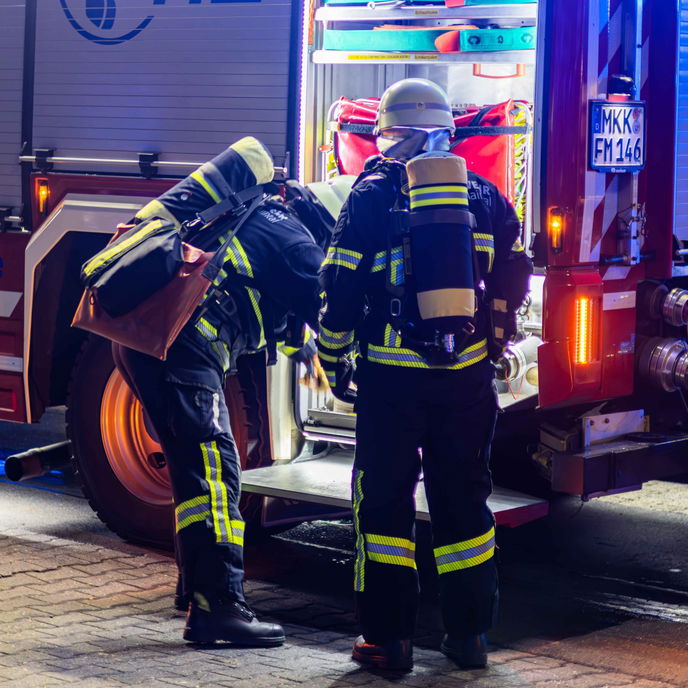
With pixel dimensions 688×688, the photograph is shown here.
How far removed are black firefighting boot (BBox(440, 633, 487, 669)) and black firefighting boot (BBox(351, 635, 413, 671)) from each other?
15 cm

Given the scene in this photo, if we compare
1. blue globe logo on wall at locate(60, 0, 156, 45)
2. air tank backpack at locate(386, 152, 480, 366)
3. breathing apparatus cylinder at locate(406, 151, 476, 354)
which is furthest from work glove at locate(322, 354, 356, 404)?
blue globe logo on wall at locate(60, 0, 156, 45)

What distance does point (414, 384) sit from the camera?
4.65 meters

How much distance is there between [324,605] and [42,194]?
8.07 ft

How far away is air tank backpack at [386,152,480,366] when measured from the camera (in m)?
4.54

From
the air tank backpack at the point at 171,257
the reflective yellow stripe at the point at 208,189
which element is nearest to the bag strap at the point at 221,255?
the air tank backpack at the point at 171,257

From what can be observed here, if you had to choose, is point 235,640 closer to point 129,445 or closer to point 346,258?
point 346,258

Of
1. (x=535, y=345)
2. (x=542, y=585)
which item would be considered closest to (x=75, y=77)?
(x=535, y=345)

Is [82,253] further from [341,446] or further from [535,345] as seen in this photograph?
[535,345]

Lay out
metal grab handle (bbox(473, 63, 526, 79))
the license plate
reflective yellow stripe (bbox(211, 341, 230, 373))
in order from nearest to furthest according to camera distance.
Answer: reflective yellow stripe (bbox(211, 341, 230, 373)) → the license plate → metal grab handle (bbox(473, 63, 526, 79))

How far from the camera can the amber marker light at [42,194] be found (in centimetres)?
668

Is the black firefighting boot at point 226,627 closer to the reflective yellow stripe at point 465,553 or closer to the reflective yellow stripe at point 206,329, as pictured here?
the reflective yellow stripe at point 465,553

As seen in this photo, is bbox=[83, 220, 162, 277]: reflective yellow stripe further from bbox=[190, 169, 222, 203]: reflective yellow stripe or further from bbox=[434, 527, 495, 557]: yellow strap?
bbox=[434, 527, 495, 557]: yellow strap

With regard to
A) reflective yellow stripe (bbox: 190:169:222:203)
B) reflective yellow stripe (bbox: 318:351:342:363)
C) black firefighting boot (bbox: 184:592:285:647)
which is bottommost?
black firefighting boot (bbox: 184:592:285:647)

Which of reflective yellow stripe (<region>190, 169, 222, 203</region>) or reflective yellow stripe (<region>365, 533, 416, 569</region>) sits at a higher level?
reflective yellow stripe (<region>190, 169, 222, 203</region>)
